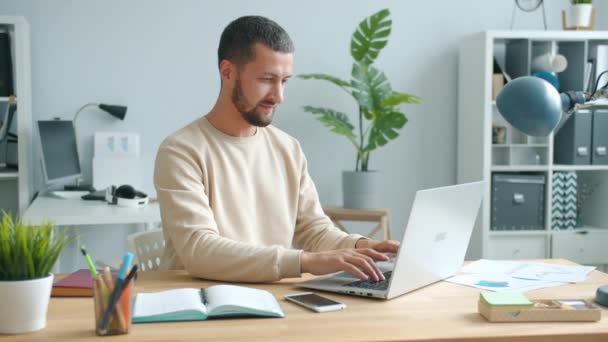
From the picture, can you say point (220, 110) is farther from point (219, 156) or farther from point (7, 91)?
point (7, 91)

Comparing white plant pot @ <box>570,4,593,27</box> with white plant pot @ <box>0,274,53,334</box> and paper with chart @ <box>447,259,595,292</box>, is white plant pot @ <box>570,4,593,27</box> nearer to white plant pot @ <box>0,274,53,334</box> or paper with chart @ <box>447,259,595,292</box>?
paper with chart @ <box>447,259,595,292</box>

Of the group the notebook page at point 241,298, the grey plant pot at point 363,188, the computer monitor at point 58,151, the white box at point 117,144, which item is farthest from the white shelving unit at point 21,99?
the notebook page at point 241,298

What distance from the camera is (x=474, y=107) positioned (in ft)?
13.2

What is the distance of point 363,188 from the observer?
3.83 m

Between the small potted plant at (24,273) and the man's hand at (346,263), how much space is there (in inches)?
22.8

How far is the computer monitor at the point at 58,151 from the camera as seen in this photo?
3.52m

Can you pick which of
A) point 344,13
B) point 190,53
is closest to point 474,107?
point 344,13

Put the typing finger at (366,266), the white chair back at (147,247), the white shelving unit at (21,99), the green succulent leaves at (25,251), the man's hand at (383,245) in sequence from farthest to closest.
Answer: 1. the white shelving unit at (21,99)
2. the white chair back at (147,247)
3. the man's hand at (383,245)
4. the typing finger at (366,266)
5. the green succulent leaves at (25,251)

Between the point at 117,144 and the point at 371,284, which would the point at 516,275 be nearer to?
the point at 371,284

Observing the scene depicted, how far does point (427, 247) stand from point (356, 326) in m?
0.31

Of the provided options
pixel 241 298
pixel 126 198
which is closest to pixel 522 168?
pixel 126 198

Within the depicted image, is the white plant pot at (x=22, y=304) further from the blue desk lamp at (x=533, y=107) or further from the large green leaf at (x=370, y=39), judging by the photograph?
the large green leaf at (x=370, y=39)

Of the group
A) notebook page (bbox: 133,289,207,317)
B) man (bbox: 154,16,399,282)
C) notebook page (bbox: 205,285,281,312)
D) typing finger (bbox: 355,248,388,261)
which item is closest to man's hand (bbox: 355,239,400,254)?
man (bbox: 154,16,399,282)

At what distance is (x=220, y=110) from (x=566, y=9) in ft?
10.2
